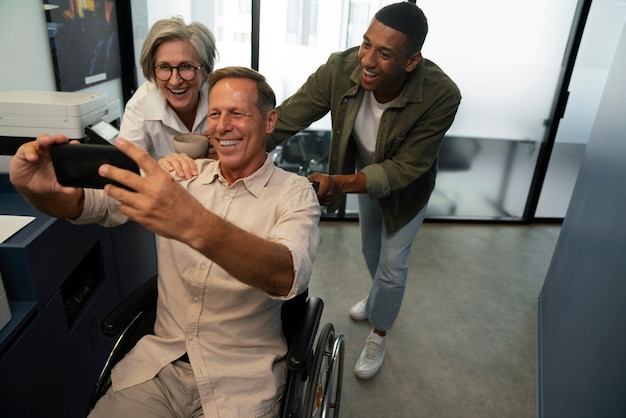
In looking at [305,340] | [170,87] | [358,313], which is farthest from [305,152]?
[305,340]

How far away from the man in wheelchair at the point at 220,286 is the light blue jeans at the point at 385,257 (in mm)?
790

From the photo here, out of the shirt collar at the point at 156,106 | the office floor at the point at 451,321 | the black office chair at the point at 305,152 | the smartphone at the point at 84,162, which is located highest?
the smartphone at the point at 84,162

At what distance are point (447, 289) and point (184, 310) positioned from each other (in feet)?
6.59

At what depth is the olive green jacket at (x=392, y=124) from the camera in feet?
5.51

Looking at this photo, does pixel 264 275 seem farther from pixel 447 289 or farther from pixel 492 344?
pixel 447 289

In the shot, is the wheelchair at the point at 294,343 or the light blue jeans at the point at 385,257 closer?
the wheelchair at the point at 294,343

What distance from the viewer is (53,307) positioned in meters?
1.35

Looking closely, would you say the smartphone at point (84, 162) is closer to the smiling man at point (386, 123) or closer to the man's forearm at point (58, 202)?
the man's forearm at point (58, 202)

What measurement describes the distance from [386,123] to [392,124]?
0.02m

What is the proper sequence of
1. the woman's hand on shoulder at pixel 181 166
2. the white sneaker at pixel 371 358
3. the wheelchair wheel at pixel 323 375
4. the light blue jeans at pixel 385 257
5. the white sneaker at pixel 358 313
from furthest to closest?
the white sneaker at pixel 358 313, the white sneaker at pixel 371 358, the light blue jeans at pixel 385 257, the woman's hand on shoulder at pixel 181 166, the wheelchair wheel at pixel 323 375

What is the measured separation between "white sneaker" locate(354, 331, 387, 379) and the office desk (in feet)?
3.64

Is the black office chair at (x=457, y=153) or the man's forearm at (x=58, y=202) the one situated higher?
the man's forearm at (x=58, y=202)

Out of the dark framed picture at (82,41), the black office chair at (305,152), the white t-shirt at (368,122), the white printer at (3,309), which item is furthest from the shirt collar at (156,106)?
the black office chair at (305,152)

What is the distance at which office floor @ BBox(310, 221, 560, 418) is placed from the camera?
1964mm
